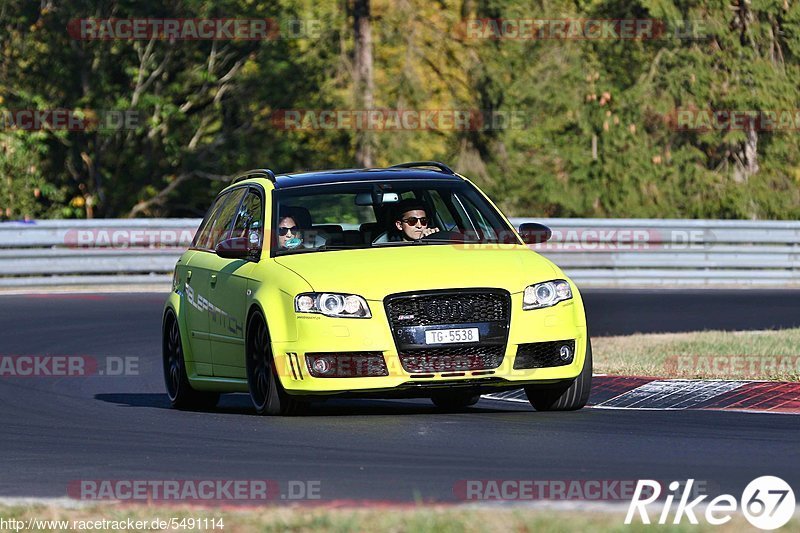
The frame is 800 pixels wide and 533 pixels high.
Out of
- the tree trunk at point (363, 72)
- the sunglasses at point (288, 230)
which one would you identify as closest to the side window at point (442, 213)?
the sunglasses at point (288, 230)

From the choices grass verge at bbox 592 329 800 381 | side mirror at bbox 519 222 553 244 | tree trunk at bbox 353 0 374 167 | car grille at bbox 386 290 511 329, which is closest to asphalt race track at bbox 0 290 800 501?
car grille at bbox 386 290 511 329

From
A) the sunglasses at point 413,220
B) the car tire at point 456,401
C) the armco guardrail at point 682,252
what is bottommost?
the armco guardrail at point 682,252

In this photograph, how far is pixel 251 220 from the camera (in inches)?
484

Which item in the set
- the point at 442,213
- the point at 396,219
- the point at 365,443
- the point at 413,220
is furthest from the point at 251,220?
the point at 365,443

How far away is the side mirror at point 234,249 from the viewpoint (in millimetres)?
11531

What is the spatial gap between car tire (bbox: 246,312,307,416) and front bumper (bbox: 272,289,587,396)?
0.17 m

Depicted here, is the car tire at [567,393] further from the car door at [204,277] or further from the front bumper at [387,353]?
the car door at [204,277]

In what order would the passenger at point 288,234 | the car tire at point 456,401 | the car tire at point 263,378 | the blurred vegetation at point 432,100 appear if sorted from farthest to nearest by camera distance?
the blurred vegetation at point 432,100 → the car tire at point 456,401 → the passenger at point 288,234 → the car tire at point 263,378

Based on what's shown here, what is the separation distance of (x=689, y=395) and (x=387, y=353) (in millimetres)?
2711

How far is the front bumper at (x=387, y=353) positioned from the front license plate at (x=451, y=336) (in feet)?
0.59

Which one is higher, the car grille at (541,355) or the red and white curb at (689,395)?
the car grille at (541,355)

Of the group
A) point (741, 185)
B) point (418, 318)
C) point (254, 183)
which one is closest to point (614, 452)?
point (418, 318)

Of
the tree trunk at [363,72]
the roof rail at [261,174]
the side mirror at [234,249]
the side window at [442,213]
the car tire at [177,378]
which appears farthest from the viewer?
the tree trunk at [363,72]

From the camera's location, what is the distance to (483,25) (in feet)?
122
